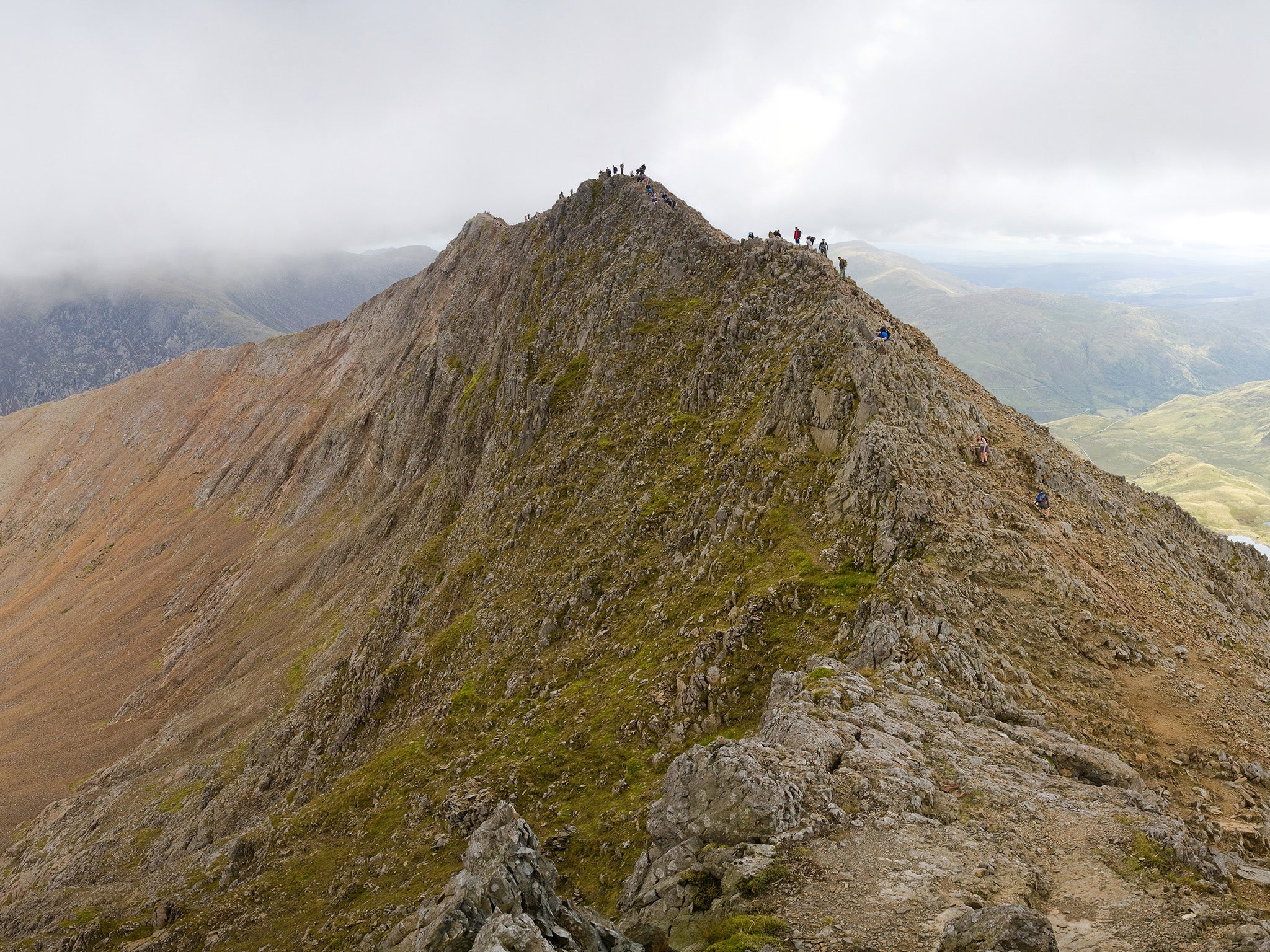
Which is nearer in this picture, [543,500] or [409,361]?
[543,500]

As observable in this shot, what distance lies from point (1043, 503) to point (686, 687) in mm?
22069

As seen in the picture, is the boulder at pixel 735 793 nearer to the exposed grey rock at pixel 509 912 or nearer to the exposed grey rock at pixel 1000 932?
the exposed grey rock at pixel 509 912

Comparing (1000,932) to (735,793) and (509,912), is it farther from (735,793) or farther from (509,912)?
(509,912)

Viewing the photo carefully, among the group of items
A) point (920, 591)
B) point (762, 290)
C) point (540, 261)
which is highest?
point (540, 261)

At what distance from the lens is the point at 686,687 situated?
98.7ft

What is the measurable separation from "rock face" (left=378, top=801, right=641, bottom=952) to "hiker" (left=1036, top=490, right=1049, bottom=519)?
99.6 feet

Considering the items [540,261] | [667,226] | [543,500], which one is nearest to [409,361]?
[540,261]

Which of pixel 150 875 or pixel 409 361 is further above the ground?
pixel 409 361

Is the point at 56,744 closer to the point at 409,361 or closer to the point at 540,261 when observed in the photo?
the point at 409,361

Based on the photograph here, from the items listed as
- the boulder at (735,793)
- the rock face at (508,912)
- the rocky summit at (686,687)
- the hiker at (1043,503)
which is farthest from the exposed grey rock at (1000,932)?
the hiker at (1043,503)

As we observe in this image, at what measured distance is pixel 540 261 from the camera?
81.4 metres

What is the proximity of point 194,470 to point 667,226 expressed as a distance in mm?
129088

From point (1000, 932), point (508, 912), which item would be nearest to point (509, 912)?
point (508, 912)

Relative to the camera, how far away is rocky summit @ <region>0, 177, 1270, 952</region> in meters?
17.5
